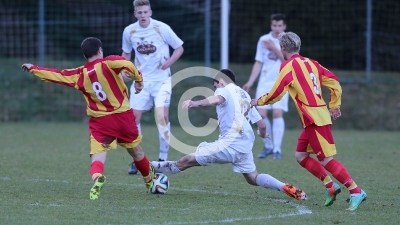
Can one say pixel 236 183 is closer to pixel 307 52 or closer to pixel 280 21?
pixel 280 21

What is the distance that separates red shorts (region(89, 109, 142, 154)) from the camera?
7.42 m

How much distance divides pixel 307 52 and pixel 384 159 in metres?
8.95

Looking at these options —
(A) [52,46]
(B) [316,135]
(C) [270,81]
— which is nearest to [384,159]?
(C) [270,81]

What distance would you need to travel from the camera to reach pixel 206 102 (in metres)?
6.97

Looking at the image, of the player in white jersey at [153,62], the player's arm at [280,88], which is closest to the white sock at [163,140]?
the player in white jersey at [153,62]

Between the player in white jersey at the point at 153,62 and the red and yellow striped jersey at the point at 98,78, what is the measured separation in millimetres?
2515

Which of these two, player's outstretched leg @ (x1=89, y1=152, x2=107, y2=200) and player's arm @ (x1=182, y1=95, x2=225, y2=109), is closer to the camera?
player's arm @ (x1=182, y1=95, x2=225, y2=109)

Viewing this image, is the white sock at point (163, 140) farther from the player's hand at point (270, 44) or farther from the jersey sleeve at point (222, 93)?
the jersey sleeve at point (222, 93)

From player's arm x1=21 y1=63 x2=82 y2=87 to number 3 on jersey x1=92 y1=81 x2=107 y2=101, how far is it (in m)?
0.20

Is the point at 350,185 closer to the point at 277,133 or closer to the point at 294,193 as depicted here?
the point at 294,193

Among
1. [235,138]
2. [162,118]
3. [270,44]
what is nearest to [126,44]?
[162,118]

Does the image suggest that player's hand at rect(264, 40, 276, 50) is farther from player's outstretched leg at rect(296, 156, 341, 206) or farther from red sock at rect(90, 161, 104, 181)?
red sock at rect(90, 161, 104, 181)

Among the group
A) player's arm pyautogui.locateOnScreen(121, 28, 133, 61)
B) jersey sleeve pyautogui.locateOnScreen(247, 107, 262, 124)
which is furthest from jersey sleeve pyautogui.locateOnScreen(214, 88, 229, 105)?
player's arm pyautogui.locateOnScreen(121, 28, 133, 61)

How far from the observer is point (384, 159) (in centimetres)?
1147
